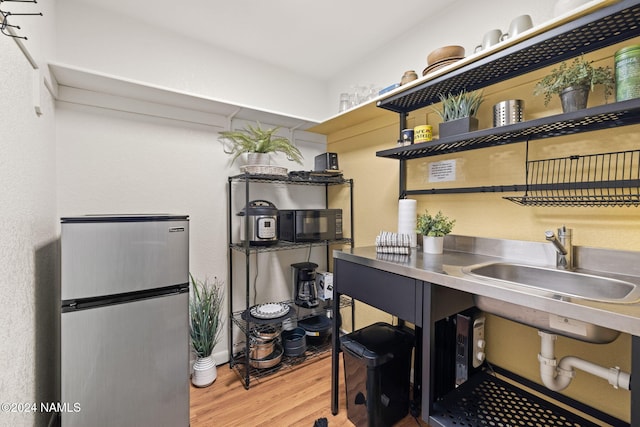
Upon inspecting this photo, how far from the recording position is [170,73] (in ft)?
6.19

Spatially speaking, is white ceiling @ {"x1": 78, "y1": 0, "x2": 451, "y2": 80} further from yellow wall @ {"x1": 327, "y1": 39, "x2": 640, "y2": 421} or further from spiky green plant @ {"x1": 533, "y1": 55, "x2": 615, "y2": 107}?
spiky green plant @ {"x1": 533, "y1": 55, "x2": 615, "y2": 107}

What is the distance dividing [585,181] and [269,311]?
1.92m

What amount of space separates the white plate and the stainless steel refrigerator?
592mm

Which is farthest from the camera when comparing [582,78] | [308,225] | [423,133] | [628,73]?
[308,225]

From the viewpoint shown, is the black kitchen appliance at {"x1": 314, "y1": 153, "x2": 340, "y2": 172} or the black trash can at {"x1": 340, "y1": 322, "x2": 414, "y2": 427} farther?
the black kitchen appliance at {"x1": 314, "y1": 153, "x2": 340, "y2": 172}

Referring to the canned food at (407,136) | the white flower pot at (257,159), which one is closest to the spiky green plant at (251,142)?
the white flower pot at (257,159)

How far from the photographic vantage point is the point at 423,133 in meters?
1.60

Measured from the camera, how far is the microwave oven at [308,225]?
6.84 feet

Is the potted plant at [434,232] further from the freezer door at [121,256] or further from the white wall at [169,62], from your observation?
the white wall at [169,62]

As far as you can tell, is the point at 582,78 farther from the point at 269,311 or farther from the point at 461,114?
the point at 269,311

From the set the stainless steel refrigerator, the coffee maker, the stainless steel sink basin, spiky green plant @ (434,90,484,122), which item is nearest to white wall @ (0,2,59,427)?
the stainless steel refrigerator

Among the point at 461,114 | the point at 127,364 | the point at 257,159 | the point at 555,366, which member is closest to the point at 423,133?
the point at 461,114

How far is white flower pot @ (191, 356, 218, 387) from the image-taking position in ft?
5.99

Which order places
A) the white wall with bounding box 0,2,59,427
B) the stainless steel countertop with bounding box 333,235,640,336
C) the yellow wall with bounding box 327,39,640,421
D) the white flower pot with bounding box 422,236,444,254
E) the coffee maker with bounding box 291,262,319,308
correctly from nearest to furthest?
the stainless steel countertop with bounding box 333,235,640,336
the white wall with bounding box 0,2,59,427
the yellow wall with bounding box 327,39,640,421
the white flower pot with bounding box 422,236,444,254
the coffee maker with bounding box 291,262,319,308
